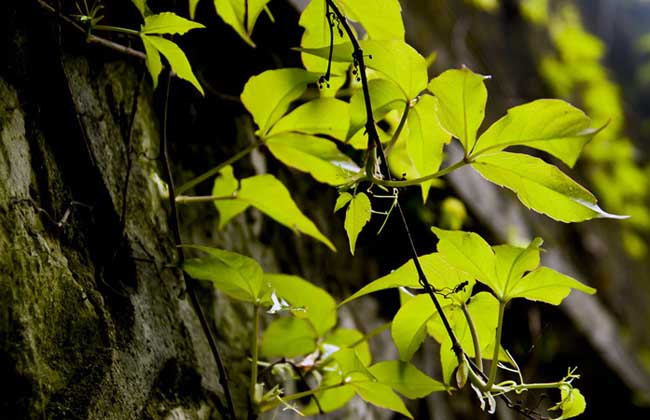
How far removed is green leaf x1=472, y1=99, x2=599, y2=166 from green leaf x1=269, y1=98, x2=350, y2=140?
0.16 metres

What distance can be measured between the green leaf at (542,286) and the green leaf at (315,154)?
19cm

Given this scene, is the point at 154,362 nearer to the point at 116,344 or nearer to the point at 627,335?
the point at 116,344

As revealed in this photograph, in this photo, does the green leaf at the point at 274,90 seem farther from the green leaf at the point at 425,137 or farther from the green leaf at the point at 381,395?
the green leaf at the point at 381,395

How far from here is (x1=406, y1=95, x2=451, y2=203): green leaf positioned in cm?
54

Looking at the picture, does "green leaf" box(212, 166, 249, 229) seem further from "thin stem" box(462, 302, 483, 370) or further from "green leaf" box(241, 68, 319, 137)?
"thin stem" box(462, 302, 483, 370)

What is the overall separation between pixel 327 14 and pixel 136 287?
31 cm

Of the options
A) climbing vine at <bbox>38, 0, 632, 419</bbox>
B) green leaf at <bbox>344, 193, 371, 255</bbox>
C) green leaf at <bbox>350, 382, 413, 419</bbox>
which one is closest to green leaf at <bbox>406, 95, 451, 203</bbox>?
climbing vine at <bbox>38, 0, 632, 419</bbox>

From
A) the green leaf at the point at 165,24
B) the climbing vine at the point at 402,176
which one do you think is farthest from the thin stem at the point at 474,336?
the green leaf at the point at 165,24

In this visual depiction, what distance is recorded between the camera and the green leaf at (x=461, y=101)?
0.45 metres

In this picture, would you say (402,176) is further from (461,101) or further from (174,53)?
(174,53)

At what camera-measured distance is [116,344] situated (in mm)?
511

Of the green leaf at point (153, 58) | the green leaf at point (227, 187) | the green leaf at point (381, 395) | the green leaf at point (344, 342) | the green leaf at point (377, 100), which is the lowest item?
the green leaf at point (344, 342)

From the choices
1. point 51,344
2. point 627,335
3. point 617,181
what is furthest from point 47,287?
point 617,181

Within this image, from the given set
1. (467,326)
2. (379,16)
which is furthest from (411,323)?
(379,16)
